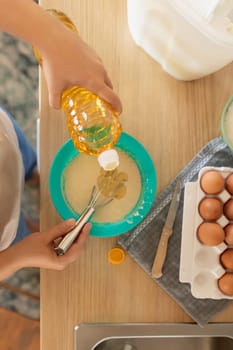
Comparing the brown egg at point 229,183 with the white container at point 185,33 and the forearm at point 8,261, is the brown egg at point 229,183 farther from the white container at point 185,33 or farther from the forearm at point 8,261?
the forearm at point 8,261

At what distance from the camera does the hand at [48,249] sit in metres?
0.77

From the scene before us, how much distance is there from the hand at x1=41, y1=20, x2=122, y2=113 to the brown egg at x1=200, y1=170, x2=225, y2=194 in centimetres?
18

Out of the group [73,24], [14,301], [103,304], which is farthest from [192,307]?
Result: [14,301]

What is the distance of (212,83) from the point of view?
33.6 inches

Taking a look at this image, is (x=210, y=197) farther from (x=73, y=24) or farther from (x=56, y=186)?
(x=73, y=24)

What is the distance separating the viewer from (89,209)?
780 mm

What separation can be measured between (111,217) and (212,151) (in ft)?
0.69

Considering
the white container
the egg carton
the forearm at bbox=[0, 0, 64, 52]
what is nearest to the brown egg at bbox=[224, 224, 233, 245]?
the egg carton

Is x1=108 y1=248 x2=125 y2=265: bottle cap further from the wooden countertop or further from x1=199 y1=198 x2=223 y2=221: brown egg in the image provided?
x1=199 y1=198 x2=223 y2=221: brown egg

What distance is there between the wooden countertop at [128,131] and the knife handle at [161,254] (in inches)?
0.9

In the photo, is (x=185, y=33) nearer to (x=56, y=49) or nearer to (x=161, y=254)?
(x=56, y=49)

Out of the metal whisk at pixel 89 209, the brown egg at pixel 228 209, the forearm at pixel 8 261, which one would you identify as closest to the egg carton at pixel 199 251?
the brown egg at pixel 228 209

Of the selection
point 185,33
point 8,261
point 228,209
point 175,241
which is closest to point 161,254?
point 175,241

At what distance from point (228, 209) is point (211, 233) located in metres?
0.05
